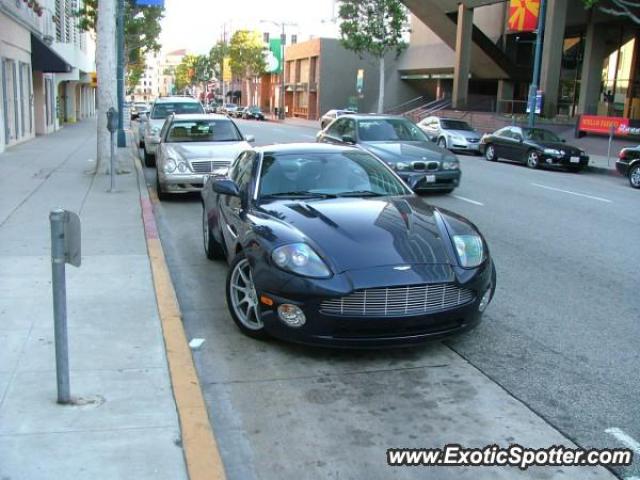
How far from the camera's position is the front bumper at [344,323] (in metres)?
4.67

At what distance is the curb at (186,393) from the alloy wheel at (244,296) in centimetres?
47

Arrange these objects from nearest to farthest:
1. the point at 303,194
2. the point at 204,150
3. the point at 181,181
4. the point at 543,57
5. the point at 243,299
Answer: the point at 243,299 < the point at 303,194 < the point at 181,181 < the point at 204,150 < the point at 543,57

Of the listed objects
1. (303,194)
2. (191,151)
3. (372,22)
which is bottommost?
(191,151)

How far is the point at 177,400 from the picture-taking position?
13.7ft

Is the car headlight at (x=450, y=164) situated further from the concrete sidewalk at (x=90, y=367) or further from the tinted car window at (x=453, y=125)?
the tinted car window at (x=453, y=125)

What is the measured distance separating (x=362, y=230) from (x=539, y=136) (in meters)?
19.4

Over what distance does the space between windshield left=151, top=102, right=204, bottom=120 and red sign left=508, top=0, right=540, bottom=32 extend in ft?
58.3

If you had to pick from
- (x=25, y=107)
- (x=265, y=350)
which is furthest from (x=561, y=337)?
(x=25, y=107)

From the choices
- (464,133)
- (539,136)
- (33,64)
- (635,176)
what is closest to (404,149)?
(635,176)

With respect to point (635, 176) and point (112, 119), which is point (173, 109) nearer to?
point (112, 119)

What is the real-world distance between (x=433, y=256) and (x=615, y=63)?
33.6 meters

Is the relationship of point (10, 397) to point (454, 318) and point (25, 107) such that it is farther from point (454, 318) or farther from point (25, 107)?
point (25, 107)

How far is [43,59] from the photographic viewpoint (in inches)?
1067

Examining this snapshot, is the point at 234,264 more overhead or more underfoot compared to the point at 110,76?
more underfoot
